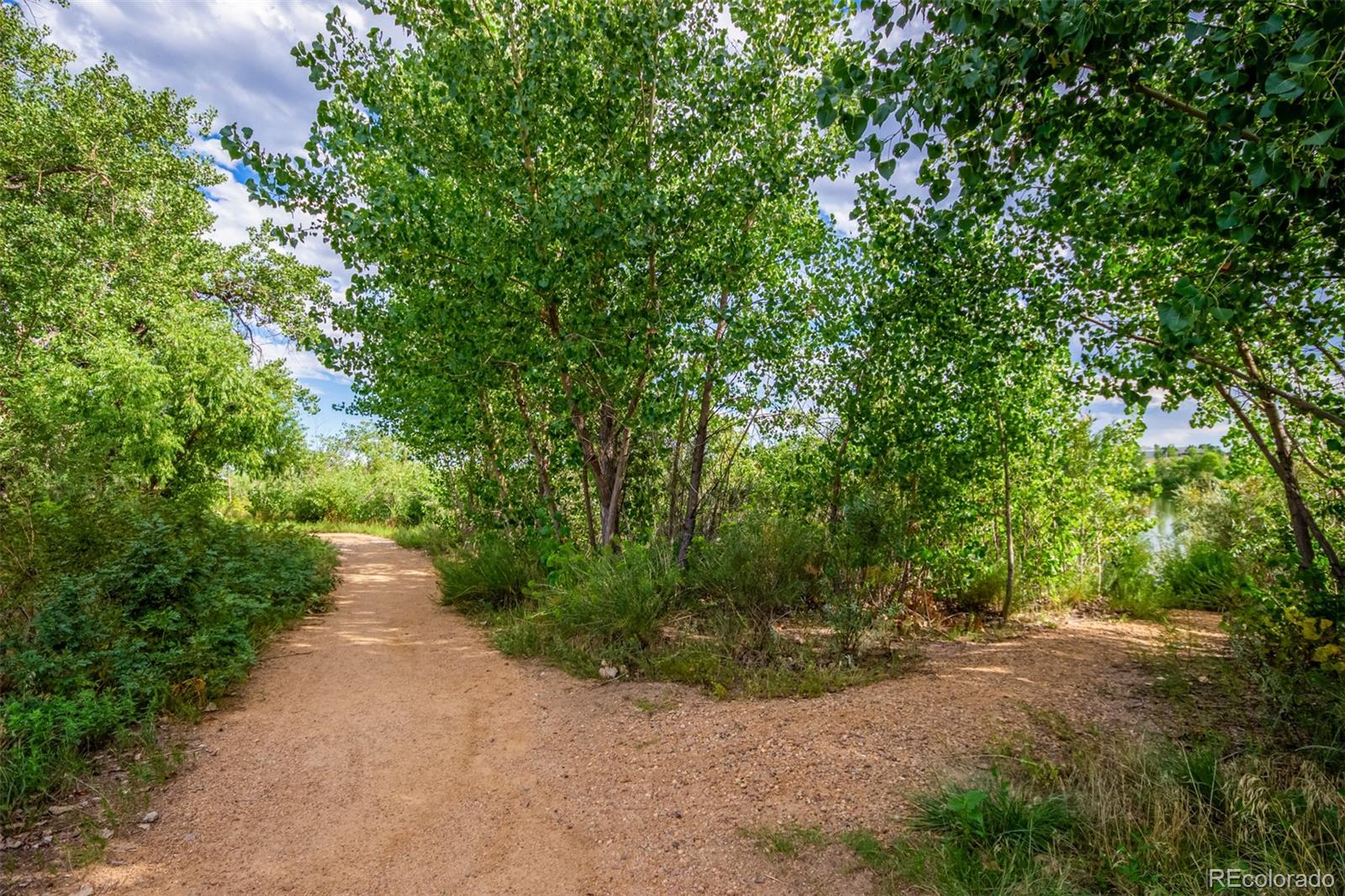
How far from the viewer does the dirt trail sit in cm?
284

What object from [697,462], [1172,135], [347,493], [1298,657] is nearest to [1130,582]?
[1298,657]

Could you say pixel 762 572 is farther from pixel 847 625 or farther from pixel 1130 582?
pixel 1130 582

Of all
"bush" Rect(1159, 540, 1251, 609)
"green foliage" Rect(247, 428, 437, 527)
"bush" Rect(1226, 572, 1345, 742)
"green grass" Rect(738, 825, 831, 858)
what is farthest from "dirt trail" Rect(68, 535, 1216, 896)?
"green foliage" Rect(247, 428, 437, 527)

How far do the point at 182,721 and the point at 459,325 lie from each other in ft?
12.6

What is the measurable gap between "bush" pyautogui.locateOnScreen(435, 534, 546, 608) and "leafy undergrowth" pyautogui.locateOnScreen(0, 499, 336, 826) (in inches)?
87.0

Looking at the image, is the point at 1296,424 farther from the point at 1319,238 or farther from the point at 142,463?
the point at 142,463

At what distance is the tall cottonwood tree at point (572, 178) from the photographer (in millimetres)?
5262

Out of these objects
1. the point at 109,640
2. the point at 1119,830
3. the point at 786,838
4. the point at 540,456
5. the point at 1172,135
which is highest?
the point at 1172,135

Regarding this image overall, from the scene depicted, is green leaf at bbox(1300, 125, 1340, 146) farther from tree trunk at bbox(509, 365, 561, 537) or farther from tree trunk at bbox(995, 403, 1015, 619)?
tree trunk at bbox(509, 365, 561, 537)

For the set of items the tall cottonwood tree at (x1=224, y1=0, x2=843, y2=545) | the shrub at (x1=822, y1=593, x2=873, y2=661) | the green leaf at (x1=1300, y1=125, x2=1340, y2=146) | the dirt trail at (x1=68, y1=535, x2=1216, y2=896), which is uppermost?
the tall cottonwood tree at (x1=224, y1=0, x2=843, y2=545)

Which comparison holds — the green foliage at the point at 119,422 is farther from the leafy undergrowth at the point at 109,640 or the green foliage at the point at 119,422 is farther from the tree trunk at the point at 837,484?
the tree trunk at the point at 837,484

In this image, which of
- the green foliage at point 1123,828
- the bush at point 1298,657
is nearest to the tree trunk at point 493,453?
the green foliage at point 1123,828

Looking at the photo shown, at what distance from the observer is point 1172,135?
313 centimetres
